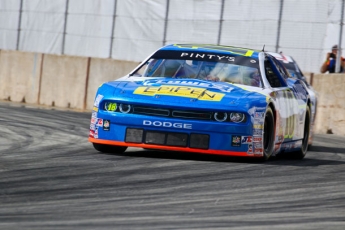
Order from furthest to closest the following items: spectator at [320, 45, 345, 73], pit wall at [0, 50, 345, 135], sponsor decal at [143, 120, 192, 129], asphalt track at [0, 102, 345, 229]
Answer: pit wall at [0, 50, 345, 135] < spectator at [320, 45, 345, 73] < sponsor decal at [143, 120, 192, 129] < asphalt track at [0, 102, 345, 229]

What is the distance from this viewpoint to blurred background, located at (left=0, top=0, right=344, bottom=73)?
22234mm

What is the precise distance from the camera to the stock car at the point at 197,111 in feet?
31.5

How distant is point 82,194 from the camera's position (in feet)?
22.8

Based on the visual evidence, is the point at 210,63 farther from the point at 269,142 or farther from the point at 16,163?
the point at 16,163

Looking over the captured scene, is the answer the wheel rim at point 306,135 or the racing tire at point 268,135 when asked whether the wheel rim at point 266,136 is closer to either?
the racing tire at point 268,135

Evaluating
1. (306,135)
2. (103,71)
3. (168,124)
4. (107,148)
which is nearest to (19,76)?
(103,71)

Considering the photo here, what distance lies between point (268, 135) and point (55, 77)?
1371cm

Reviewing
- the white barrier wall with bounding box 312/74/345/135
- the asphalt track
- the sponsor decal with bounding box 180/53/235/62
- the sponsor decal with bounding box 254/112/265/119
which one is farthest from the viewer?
the white barrier wall with bounding box 312/74/345/135

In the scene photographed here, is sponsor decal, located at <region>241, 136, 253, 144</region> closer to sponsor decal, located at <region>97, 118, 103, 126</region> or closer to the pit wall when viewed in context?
sponsor decal, located at <region>97, 118, 103, 126</region>

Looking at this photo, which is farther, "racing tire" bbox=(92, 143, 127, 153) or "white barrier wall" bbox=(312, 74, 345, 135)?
"white barrier wall" bbox=(312, 74, 345, 135)

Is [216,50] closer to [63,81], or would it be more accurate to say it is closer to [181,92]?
[181,92]

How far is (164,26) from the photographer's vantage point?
24875mm

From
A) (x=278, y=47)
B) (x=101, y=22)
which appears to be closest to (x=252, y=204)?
(x=278, y=47)

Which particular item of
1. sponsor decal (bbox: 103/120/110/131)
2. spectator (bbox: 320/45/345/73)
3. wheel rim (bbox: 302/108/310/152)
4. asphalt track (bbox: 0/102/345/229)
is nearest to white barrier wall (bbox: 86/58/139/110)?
spectator (bbox: 320/45/345/73)
